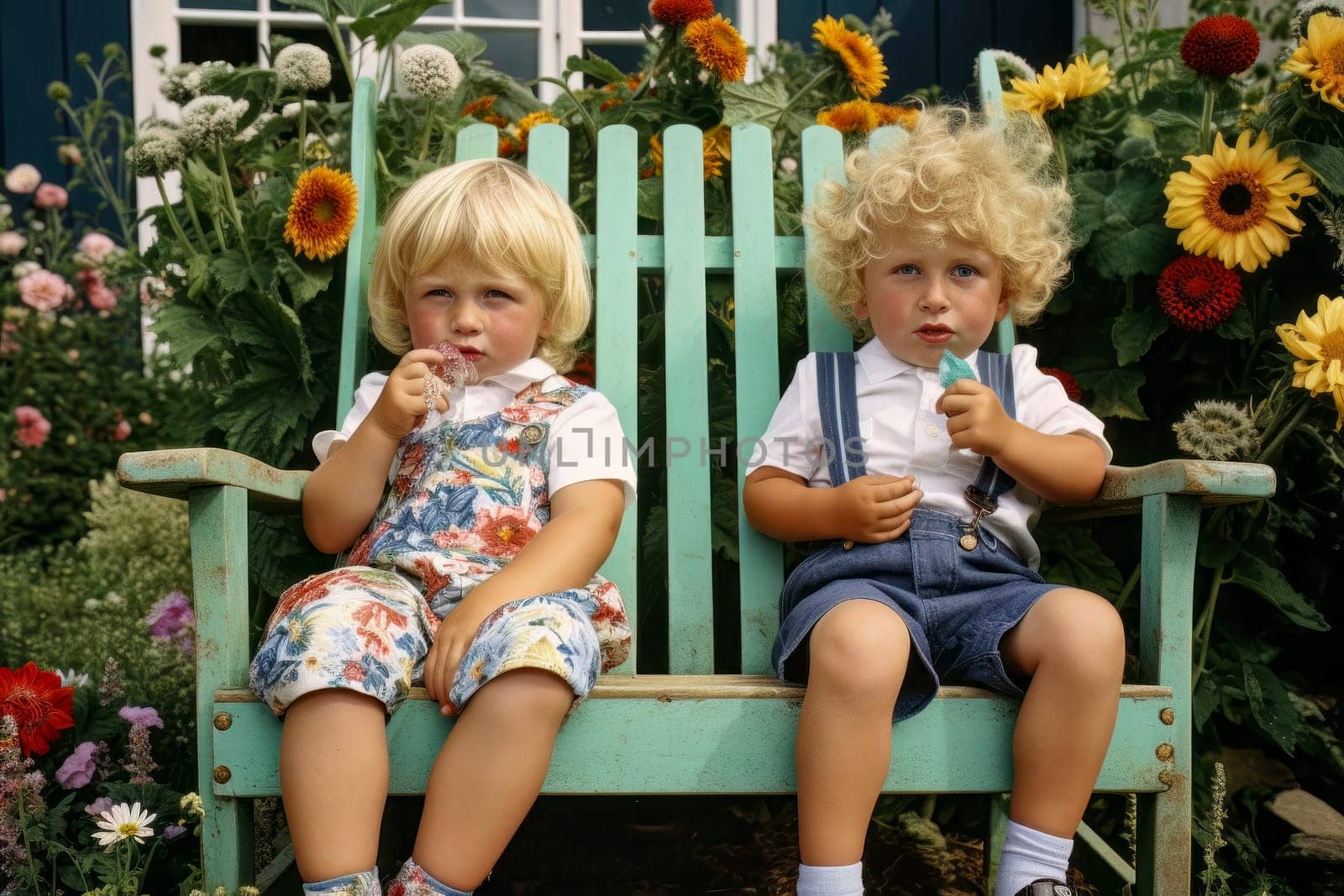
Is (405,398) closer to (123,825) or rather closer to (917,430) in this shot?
(123,825)

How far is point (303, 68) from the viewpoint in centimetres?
229

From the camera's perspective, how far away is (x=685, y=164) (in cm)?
232

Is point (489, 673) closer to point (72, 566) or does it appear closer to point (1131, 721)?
point (1131, 721)

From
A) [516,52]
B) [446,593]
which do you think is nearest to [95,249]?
[516,52]

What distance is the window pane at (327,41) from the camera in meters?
4.12

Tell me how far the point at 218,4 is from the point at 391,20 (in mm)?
2312

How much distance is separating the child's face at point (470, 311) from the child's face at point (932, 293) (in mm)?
594

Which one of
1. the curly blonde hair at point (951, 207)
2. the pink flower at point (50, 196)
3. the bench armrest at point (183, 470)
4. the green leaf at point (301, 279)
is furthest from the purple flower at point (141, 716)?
the pink flower at point (50, 196)

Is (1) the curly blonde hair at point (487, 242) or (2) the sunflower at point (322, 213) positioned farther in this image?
(2) the sunflower at point (322, 213)

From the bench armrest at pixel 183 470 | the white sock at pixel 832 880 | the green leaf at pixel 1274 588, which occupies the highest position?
the bench armrest at pixel 183 470

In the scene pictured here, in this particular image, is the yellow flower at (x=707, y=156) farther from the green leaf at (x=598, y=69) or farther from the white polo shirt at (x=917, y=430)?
the white polo shirt at (x=917, y=430)

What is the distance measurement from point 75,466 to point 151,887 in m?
2.24

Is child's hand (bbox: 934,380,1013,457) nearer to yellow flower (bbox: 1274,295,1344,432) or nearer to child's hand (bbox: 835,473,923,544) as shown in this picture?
child's hand (bbox: 835,473,923,544)

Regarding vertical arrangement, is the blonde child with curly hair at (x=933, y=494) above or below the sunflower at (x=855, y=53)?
below
